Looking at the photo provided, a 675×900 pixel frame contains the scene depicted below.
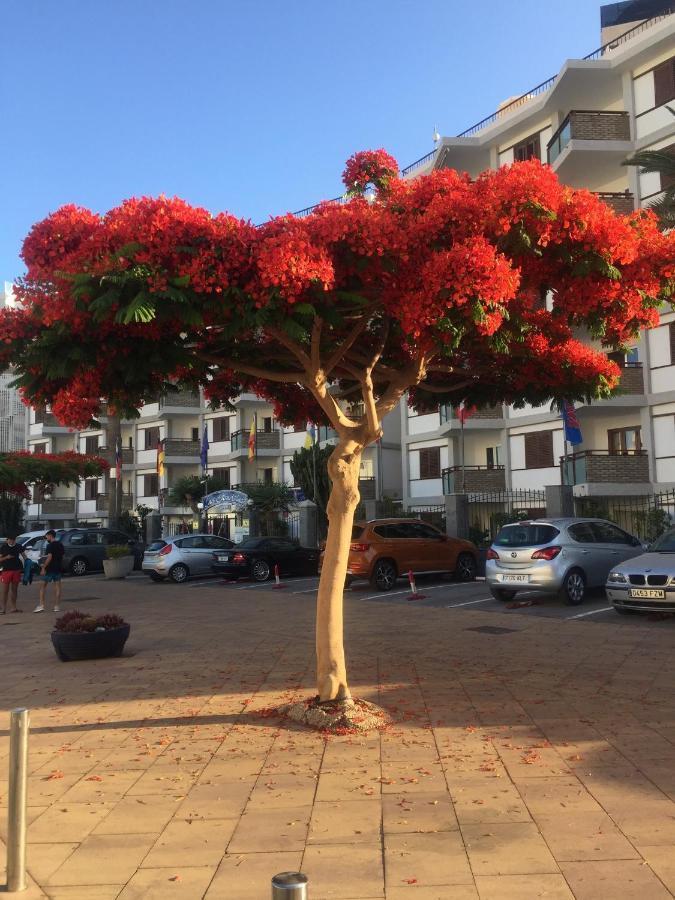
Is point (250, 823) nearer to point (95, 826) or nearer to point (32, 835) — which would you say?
point (95, 826)

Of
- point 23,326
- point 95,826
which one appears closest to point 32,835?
point 95,826

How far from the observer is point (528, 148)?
31.3 m

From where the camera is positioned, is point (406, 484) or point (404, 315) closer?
point (404, 315)

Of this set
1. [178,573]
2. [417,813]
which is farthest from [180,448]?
[417,813]

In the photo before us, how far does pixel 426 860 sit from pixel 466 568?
17.2 metres

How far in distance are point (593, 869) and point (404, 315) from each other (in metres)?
4.11

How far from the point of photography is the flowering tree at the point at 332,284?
20.3ft

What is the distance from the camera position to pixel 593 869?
156 inches

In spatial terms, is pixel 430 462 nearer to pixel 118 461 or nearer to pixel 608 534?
pixel 118 461

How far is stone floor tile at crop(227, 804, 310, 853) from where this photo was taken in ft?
14.2

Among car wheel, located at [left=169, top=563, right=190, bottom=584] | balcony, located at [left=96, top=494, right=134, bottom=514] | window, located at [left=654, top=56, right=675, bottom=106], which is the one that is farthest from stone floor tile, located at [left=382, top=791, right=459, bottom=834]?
balcony, located at [left=96, top=494, right=134, bottom=514]

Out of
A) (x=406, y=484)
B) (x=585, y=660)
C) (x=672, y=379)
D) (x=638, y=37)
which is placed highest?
(x=638, y=37)

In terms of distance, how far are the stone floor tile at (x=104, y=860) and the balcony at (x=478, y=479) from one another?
27.3 metres

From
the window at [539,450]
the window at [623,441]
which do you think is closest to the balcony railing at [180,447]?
the window at [539,450]
